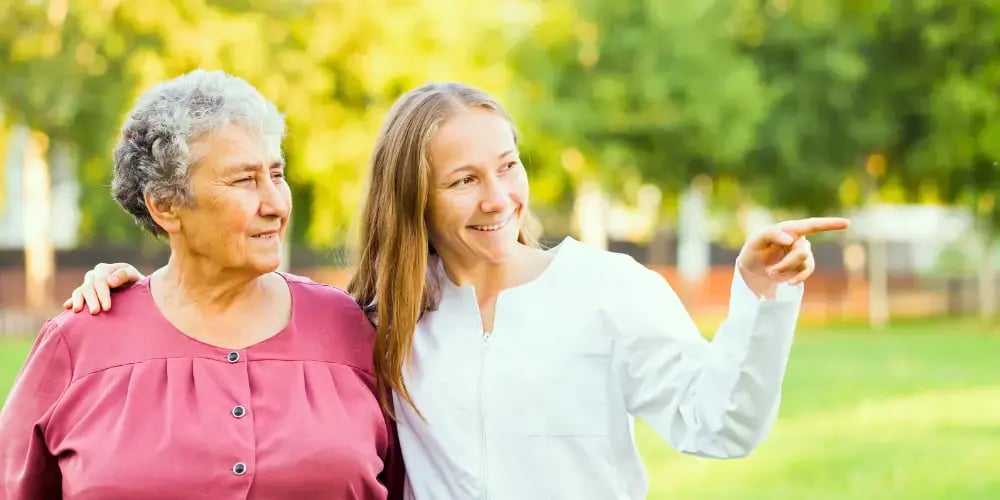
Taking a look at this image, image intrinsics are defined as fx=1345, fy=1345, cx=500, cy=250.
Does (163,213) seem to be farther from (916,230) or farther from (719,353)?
(916,230)

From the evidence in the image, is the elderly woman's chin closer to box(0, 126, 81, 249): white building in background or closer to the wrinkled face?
the wrinkled face

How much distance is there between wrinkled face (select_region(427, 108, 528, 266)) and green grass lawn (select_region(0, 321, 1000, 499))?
6.03 meters

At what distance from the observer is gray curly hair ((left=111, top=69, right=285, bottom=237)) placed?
112 inches

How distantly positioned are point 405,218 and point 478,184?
0.20 m

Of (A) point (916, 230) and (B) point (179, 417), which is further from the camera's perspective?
(A) point (916, 230)

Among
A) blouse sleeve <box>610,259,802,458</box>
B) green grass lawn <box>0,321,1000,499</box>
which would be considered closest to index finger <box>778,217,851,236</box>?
blouse sleeve <box>610,259,802,458</box>

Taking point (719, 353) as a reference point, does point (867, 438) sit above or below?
below

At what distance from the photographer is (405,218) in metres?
2.98

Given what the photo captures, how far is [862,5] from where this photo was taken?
26.2m

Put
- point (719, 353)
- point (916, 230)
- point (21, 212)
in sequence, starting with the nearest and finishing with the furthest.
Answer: point (719, 353)
point (21, 212)
point (916, 230)

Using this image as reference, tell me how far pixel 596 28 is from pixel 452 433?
21693 mm

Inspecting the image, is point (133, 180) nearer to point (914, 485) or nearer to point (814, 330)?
point (914, 485)

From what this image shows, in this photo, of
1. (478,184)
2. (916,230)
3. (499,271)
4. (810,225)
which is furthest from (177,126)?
(916,230)

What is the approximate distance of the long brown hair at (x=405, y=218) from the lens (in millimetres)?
Answer: 2930
